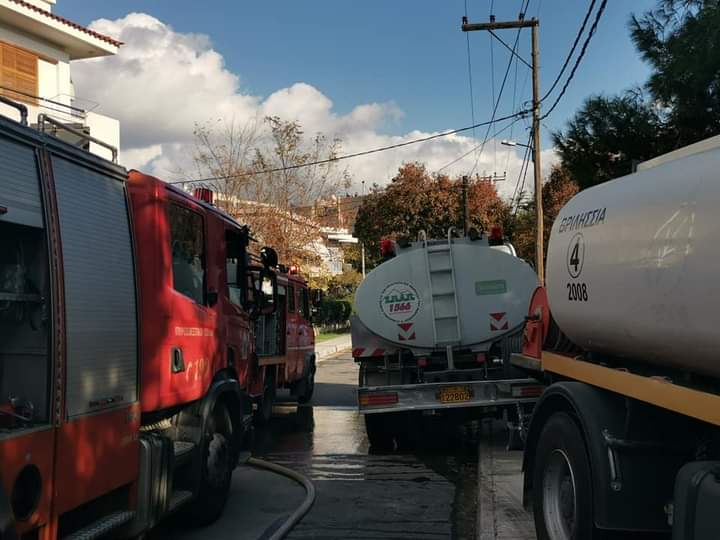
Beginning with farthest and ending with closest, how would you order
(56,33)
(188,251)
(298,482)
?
(56,33) < (298,482) < (188,251)

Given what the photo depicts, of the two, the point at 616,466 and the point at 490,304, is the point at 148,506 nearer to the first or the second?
the point at 616,466

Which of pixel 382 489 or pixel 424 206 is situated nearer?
pixel 382 489

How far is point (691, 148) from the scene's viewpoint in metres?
3.89

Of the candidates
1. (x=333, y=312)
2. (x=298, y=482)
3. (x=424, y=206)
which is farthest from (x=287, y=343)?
(x=424, y=206)

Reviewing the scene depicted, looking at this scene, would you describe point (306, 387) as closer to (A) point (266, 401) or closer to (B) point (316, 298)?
(B) point (316, 298)

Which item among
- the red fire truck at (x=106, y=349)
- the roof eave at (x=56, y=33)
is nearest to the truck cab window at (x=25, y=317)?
the red fire truck at (x=106, y=349)

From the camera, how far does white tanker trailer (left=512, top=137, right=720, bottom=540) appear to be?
3184 millimetres

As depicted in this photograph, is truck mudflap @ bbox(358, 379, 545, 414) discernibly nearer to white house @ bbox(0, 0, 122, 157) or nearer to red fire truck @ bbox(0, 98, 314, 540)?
red fire truck @ bbox(0, 98, 314, 540)

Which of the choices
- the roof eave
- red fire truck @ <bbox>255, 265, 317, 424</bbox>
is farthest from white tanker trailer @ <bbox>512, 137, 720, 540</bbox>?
the roof eave

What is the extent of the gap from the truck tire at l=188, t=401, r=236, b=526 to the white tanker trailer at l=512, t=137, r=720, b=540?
94.8 inches

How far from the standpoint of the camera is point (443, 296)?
8703mm

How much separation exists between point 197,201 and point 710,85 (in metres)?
5.13

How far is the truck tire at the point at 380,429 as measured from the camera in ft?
30.1

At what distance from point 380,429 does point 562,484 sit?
4.82m
